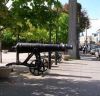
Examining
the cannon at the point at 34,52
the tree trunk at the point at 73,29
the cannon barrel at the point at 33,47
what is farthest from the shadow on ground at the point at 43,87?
the tree trunk at the point at 73,29

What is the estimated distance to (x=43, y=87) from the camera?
17.3 m

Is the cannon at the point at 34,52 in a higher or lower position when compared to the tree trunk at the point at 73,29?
lower

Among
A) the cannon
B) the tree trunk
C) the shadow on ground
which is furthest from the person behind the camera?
the tree trunk

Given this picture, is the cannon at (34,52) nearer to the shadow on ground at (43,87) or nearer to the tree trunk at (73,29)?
the shadow on ground at (43,87)

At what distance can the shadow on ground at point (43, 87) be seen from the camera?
50.3 feet

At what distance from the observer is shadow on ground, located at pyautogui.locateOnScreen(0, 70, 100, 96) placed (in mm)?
15336

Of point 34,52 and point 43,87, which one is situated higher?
point 34,52

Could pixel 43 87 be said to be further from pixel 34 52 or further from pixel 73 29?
pixel 73 29

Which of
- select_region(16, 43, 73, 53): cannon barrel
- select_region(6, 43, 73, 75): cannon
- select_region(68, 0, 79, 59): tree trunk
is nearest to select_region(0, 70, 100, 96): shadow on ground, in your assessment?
select_region(6, 43, 73, 75): cannon

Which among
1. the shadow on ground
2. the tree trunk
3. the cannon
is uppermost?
the tree trunk

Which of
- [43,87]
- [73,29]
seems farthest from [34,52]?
[73,29]

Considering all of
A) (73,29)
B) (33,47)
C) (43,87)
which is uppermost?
(73,29)

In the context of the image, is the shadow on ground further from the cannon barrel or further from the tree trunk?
the tree trunk

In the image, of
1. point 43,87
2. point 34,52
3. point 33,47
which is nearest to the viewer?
point 43,87
